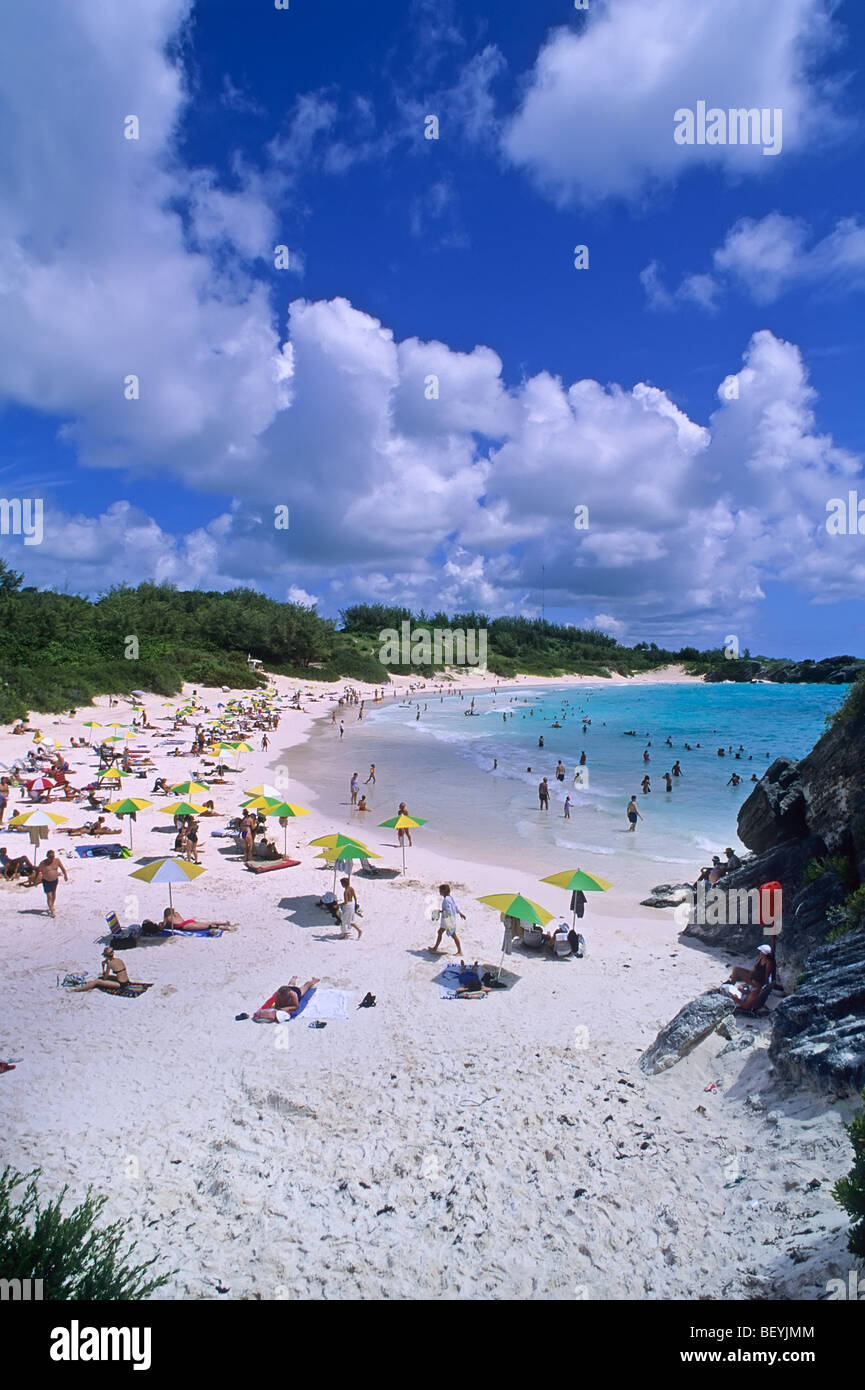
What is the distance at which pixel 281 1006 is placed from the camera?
961 centimetres

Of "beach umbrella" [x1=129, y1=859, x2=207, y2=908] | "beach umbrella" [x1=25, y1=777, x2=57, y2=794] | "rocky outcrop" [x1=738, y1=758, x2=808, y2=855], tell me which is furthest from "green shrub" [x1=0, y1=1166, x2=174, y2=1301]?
"beach umbrella" [x1=25, y1=777, x2=57, y2=794]

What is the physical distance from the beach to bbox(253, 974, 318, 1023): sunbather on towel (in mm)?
181

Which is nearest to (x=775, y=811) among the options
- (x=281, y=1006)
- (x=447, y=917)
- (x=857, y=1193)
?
(x=447, y=917)

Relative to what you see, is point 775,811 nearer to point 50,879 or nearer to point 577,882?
point 577,882

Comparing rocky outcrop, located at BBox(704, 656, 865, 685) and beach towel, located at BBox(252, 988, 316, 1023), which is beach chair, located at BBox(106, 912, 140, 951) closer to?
beach towel, located at BBox(252, 988, 316, 1023)

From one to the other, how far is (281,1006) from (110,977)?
2.83 meters

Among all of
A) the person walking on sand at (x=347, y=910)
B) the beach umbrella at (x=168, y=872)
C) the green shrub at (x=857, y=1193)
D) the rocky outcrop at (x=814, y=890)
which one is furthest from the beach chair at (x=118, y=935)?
the green shrub at (x=857, y=1193)

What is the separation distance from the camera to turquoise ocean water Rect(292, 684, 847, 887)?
20.9 meters

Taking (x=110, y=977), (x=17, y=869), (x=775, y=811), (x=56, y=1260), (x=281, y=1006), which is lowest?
(x=281, y=1006)

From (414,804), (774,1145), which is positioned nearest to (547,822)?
(414,804)

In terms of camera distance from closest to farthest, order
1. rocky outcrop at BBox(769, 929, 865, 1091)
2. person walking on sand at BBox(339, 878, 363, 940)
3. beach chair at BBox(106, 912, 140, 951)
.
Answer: rocky outcrop at BBox(769, 929, 865, 1091)
beach chair at BBox(106, 912, 140, 951)
person walking on sand at BBox(339, 878, 363, 940)

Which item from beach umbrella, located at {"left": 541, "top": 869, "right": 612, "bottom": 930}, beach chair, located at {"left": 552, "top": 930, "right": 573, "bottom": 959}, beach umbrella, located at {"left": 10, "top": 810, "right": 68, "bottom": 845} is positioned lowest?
beach chair, located at {"left": 552, "top": 930, "right": 573, "bottom": 959}

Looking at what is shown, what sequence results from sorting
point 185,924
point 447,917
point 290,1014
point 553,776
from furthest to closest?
point 553,776, point 185,924, point 447,917, point 290,1014
